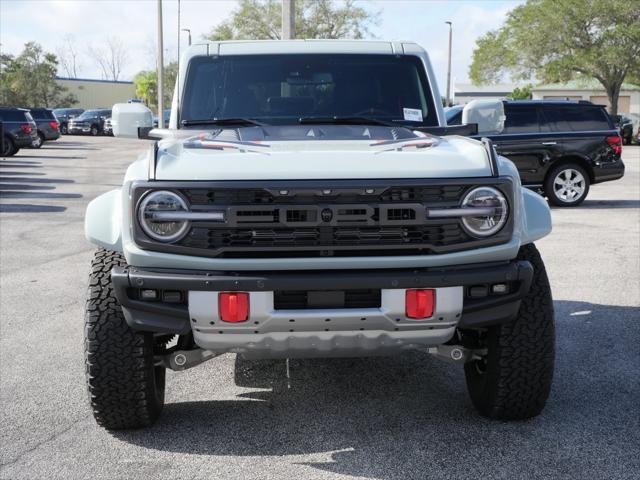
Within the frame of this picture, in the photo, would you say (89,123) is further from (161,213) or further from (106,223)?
(161,213)

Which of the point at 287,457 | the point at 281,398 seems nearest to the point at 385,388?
the point at 281,398

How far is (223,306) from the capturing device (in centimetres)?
351

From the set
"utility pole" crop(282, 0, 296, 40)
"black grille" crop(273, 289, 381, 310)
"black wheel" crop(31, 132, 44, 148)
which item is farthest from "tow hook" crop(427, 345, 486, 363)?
"black wheel" crop(31, 132, 44, 148)

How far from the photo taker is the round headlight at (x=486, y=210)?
3.61 metres

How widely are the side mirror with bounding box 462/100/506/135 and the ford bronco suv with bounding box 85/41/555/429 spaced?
1.13 meters

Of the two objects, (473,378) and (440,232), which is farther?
(473,378)

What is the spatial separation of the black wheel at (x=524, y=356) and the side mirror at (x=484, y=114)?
1.20 metres

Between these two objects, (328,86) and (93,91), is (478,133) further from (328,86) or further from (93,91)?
(93,91)

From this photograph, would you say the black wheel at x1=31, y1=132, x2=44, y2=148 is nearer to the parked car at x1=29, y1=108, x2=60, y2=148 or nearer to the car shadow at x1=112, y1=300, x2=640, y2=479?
the parked car at x1=29, y1=108, x2=60, y2=148

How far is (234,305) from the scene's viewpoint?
3.50 metres

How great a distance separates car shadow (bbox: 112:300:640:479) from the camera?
3.72m

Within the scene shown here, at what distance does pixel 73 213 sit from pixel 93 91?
7757 cm

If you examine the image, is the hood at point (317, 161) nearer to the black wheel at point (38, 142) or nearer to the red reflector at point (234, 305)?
the red reflector at point (234, 305)

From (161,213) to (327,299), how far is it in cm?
77
